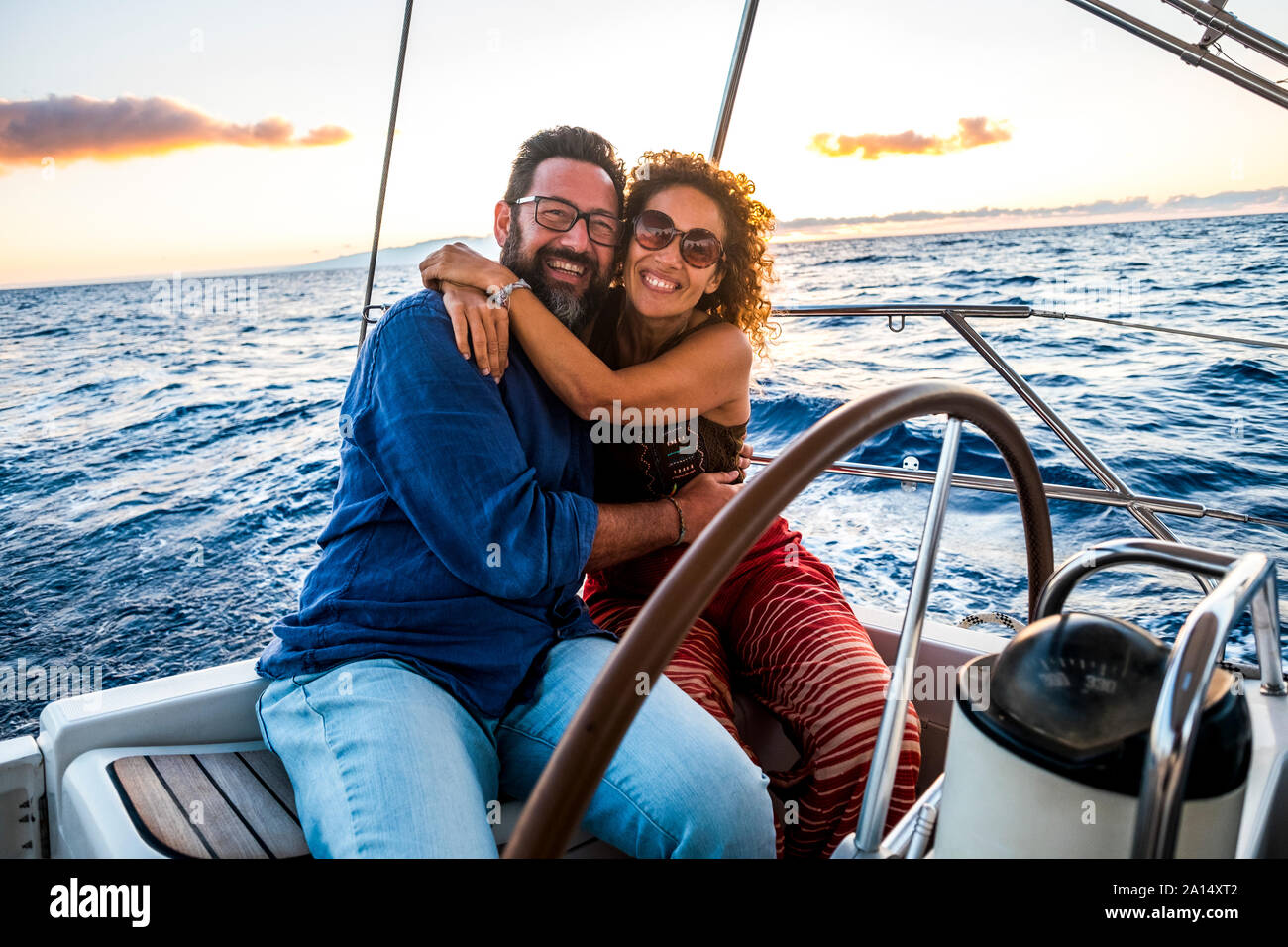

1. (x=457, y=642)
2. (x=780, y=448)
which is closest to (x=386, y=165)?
(x=457, y=642)

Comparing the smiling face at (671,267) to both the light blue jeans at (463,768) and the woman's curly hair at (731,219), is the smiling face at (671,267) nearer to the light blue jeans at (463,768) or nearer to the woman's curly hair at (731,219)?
the woman's curly hair at (731,219)

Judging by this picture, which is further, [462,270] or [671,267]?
[671,267]

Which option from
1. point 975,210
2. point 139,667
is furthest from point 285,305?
point 139,667

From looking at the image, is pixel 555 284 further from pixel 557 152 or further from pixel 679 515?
pixel 679 515

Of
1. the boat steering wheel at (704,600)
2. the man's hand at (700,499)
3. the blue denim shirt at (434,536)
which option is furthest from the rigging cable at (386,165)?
the boat steering wheel at (704,600)

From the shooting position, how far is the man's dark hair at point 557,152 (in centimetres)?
172

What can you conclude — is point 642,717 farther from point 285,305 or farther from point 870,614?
point 285,305

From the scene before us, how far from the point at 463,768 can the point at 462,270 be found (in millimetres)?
799

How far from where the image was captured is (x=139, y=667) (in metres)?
5.53

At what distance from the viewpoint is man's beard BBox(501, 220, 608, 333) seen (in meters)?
1.69

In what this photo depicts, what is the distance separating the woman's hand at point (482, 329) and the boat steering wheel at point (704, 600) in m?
0.72

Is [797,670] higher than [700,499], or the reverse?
[700,499]

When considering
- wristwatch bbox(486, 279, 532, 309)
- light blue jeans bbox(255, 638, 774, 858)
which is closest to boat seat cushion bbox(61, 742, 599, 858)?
light blue jeans bbox(255, 638, 774, 858)

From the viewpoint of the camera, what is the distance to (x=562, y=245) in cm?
169
